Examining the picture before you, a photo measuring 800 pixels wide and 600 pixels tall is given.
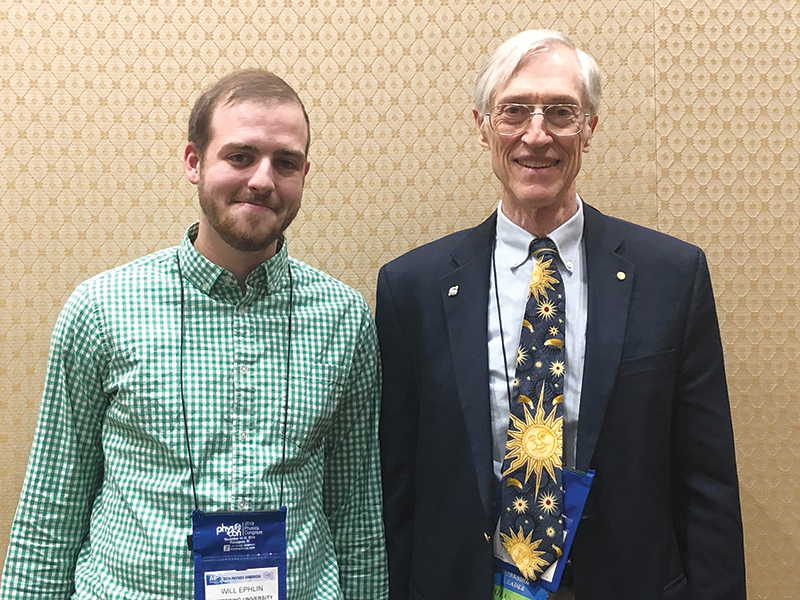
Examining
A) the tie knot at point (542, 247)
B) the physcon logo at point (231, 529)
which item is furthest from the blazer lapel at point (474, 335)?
the physcon logo at point (231, 529)

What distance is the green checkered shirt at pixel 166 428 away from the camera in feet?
4.67

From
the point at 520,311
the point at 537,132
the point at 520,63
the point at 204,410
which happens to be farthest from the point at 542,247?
the point at 204,410

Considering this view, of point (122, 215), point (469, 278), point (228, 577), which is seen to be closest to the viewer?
point (228, 577)

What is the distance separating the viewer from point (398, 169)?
2.07 metres

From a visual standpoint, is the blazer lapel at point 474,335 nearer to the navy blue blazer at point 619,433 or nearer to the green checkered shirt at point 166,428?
the navy blue blazer at point 619,433

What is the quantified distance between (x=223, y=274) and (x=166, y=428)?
0.34 meters

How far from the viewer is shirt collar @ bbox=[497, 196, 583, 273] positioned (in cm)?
159

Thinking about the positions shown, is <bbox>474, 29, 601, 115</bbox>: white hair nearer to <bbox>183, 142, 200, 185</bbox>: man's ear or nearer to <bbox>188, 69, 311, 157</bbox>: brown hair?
<bbox>188, 69, 311, 157</bbox>: brown hair

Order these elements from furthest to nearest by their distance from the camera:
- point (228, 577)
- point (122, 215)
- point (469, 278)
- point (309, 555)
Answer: point (122, 215) < point (469, 278) < point (309, 555) < point (228, 577)

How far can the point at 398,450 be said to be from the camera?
5.55ft

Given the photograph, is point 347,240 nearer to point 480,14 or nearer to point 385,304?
point 385,304

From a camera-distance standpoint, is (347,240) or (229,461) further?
(347,240)

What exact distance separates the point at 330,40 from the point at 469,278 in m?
0.89

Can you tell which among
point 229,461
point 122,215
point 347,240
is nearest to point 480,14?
point 347,240
